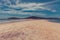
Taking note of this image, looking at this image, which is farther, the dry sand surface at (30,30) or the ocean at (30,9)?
the ocean at (30,9)

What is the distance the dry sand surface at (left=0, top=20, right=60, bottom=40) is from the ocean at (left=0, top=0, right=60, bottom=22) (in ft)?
0.35

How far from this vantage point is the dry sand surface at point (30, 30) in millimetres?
1796

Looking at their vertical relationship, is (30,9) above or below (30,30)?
above

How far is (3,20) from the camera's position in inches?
75.9

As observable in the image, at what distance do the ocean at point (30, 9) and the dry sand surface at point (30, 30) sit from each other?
11 cm

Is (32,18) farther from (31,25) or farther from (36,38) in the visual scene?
(36,38)

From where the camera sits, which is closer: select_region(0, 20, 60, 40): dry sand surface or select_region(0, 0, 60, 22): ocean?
select_region(0, 20, 60, 40): dry sand surface

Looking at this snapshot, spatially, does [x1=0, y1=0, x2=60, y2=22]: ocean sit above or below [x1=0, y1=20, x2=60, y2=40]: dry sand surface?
above

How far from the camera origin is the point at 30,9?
1940mm

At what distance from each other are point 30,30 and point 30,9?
300 mm

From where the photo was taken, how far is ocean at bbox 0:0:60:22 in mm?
1917

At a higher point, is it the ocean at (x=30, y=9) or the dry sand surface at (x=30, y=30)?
the ocean at (x=30, y=9)

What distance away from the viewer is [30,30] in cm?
184

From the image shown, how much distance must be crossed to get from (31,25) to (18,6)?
13.0 inches
